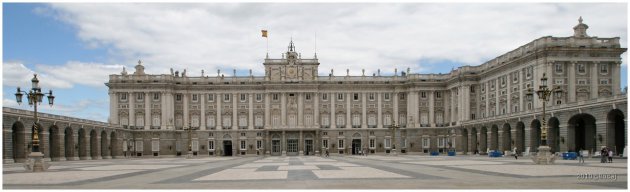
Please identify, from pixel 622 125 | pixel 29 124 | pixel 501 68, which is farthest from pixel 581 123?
pixel 29 124

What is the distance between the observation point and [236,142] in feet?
397

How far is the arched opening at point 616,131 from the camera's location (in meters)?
63.0

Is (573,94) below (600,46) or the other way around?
below

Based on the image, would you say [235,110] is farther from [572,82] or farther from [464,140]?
[572,82]

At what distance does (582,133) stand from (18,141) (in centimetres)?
5991

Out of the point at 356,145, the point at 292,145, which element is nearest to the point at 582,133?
the point at 356,145

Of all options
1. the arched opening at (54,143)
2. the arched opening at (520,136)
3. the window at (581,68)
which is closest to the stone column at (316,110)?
the arched opening at (520,136)

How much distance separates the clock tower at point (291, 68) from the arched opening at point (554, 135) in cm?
5316

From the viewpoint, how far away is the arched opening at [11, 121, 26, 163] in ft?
236

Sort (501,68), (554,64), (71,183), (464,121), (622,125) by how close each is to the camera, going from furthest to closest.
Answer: (464,121)
(501,68)
(554,64)
(622,125)
(71,183)

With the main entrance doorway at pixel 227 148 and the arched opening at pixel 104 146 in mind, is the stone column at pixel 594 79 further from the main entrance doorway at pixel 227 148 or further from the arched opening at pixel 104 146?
the arched opening at pixel 104 146

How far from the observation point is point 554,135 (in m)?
75.8

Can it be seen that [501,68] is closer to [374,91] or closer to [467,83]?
[467,83]

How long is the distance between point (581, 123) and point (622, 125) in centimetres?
657
